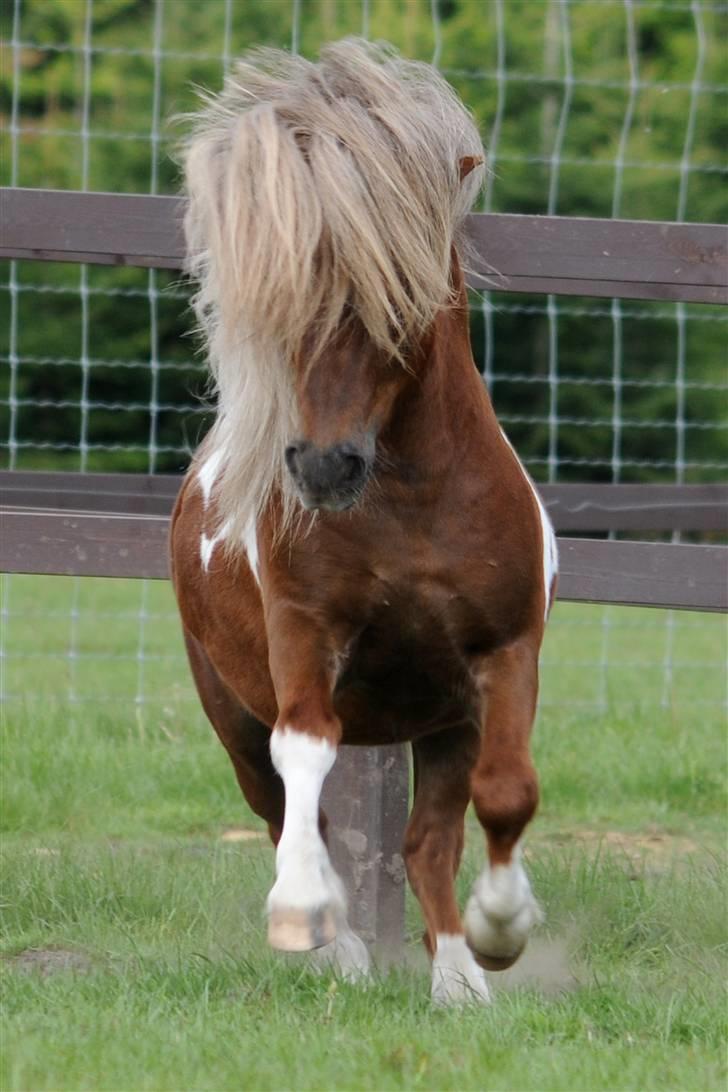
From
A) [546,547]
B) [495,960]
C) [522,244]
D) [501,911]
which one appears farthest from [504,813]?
[522,244]

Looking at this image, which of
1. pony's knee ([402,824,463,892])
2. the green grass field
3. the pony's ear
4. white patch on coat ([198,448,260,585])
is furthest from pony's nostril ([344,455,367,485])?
pony's knee ([402,824,463,892])

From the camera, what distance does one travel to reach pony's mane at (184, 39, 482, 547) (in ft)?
9.57

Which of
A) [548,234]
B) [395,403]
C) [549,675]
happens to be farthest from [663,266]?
[549,675]

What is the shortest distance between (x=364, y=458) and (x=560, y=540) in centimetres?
150

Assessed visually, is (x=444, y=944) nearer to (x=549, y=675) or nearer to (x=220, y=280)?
(x=220, y=280)

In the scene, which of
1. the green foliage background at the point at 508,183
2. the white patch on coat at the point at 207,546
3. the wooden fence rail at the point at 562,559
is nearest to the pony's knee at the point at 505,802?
the white patch on coat at the point at 207,546

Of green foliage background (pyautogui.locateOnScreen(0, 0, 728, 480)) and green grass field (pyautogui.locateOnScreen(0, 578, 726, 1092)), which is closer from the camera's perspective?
green grass field (pyautogui.locateOnScreen(0, 578, 726, 1092))

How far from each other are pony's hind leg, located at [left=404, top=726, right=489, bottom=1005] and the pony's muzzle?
3.51 ft

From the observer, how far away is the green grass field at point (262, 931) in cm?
283

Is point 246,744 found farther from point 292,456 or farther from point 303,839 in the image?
point 292,456

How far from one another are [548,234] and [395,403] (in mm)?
1150

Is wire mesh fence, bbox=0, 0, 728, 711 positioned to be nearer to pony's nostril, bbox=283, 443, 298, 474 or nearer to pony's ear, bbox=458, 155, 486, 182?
pony's ear, bbox=458, 155, 486, 182

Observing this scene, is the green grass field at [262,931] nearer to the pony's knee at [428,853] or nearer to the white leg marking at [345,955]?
the white leg marking at [345,955]

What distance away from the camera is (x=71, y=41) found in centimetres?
2161
